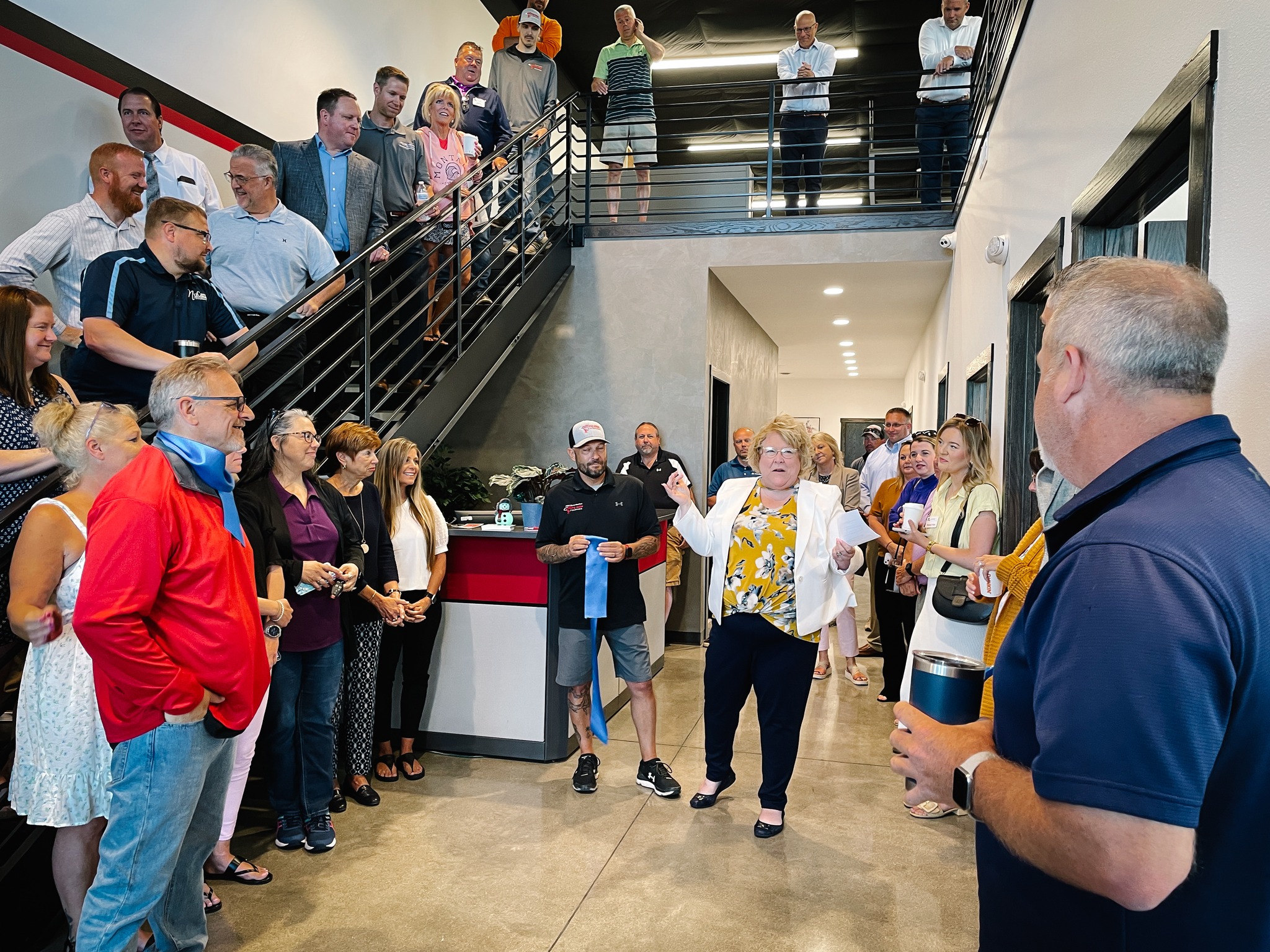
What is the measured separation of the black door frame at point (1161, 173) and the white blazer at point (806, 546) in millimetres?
1429

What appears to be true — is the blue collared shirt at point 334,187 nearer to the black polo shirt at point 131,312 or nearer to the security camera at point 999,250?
the black polo shirt at point 131,312

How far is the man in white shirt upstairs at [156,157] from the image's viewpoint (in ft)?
15.7

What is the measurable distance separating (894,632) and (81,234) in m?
5.20

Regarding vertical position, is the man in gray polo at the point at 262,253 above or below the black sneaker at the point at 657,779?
above

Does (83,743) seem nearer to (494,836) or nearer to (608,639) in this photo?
(494,836)

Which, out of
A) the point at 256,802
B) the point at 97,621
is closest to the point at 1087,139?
the point at 97,621

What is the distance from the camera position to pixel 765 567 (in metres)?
3.82

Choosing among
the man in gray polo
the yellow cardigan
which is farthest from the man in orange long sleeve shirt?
the yellow cardigan

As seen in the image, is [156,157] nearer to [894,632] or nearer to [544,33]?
[544,33]

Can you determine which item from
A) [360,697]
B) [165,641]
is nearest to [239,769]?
[360,697]

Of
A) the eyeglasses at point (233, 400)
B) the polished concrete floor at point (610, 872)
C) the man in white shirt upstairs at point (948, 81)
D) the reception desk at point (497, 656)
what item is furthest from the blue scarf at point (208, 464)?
the man in white shirt upstairs at point (948, 81)

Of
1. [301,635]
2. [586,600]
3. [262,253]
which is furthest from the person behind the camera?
[262,253]

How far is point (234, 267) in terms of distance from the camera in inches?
170

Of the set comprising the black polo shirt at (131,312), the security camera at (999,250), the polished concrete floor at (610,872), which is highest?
the security camera at (999,250)
